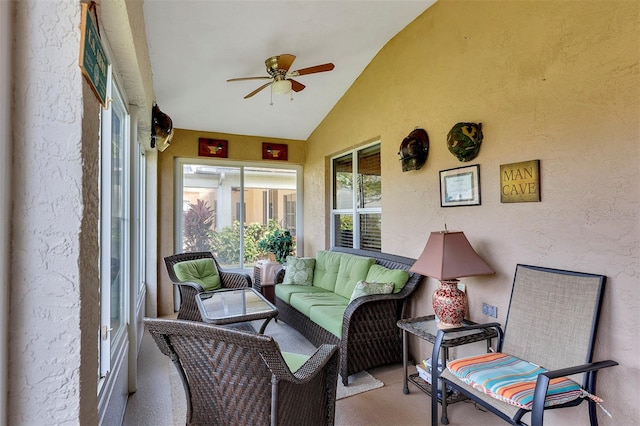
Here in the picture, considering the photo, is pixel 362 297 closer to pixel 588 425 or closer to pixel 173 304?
pixel 588 425

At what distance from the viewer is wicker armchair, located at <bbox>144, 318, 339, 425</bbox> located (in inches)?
56.1

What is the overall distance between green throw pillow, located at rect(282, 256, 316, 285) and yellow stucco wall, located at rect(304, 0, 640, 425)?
4.36 feet

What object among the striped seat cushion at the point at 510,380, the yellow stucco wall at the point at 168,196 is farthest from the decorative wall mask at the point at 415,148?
the yellow stucco wall at the point at 168,196

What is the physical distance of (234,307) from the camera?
3.26 m

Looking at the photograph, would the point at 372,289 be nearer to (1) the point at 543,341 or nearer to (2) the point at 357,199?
(1) the point at 543,341

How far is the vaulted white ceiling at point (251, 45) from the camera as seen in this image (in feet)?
9.63

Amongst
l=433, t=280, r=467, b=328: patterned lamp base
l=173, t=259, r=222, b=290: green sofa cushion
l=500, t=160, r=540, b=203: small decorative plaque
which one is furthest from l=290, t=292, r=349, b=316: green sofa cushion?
l=500, t=160, r=540, b=203: small decorative plaque

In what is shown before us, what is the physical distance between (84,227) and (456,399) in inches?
105

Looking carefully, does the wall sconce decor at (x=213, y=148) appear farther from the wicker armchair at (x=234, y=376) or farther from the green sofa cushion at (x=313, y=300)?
the wicker armchair at (x=234, y=376)

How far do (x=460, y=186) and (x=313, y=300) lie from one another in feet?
6.22

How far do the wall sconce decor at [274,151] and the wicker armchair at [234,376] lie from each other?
4.27 metres

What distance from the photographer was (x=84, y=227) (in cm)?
92

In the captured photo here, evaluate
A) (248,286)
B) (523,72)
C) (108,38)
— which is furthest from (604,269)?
(248,286)

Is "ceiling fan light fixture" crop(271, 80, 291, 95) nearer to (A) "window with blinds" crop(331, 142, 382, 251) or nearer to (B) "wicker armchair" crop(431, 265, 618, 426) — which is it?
(A) "window with blinds" crop(331, 142, 382, 251)
